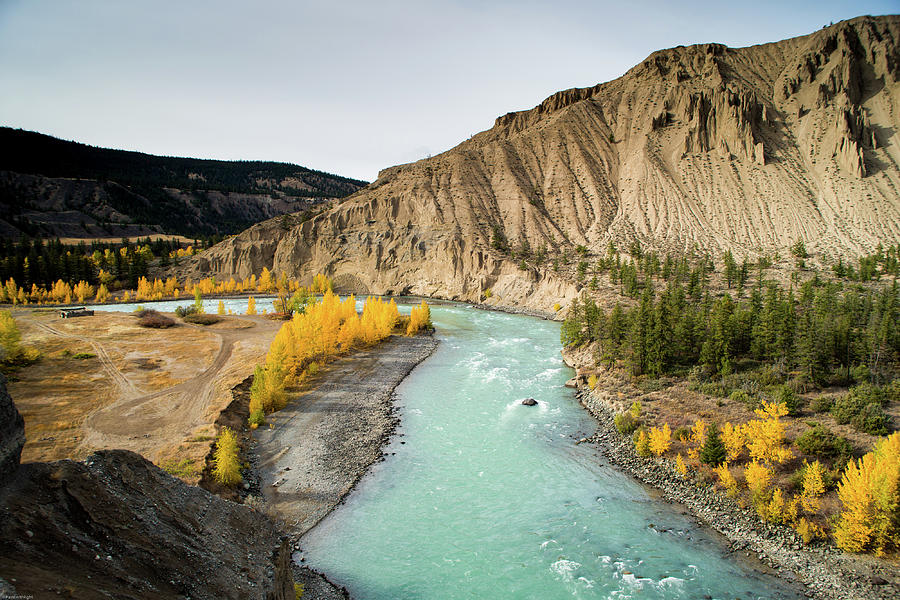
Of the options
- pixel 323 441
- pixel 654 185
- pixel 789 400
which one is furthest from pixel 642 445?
pixel 654 185

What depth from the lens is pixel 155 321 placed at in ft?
173

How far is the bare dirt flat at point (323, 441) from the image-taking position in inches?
790

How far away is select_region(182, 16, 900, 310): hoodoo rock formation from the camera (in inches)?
3031

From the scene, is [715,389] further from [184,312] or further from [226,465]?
[184,312]

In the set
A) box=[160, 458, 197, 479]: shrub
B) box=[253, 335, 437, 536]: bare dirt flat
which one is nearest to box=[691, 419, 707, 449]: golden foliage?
box=[253, 335, 437, 536]: bare dirt flat

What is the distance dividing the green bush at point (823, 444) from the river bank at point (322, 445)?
21.5 meters

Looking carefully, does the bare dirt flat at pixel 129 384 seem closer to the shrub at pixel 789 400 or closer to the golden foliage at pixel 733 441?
the golden foliage at pixel 733 441

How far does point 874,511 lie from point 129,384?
43280mm

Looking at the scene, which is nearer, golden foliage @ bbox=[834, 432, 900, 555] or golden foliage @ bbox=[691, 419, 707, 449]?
golden foliage @ bbox=[834, 432, 900, 555]

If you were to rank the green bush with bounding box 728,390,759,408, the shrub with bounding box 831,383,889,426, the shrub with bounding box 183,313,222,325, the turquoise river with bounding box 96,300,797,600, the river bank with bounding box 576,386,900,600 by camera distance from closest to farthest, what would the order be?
the river bank with bounding box 576,386,900,600 → the turquoise river with bounding box 96,300,797,600 → the shrub with bounding box 831,383,889,426 → the green bush with bounding box 728,390,759,408 → the shrub with bounding box 183,313,222,325

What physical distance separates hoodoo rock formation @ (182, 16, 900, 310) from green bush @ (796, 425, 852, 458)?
4459 cm

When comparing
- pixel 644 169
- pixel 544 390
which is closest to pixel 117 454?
pixel 544 390

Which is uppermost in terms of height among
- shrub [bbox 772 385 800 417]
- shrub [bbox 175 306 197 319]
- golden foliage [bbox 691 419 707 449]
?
shrub [bbox 175 306 197 319]

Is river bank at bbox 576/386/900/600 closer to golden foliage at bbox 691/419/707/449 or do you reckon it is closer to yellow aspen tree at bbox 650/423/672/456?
yellow aspen tree at bbox 650/423/672/456
